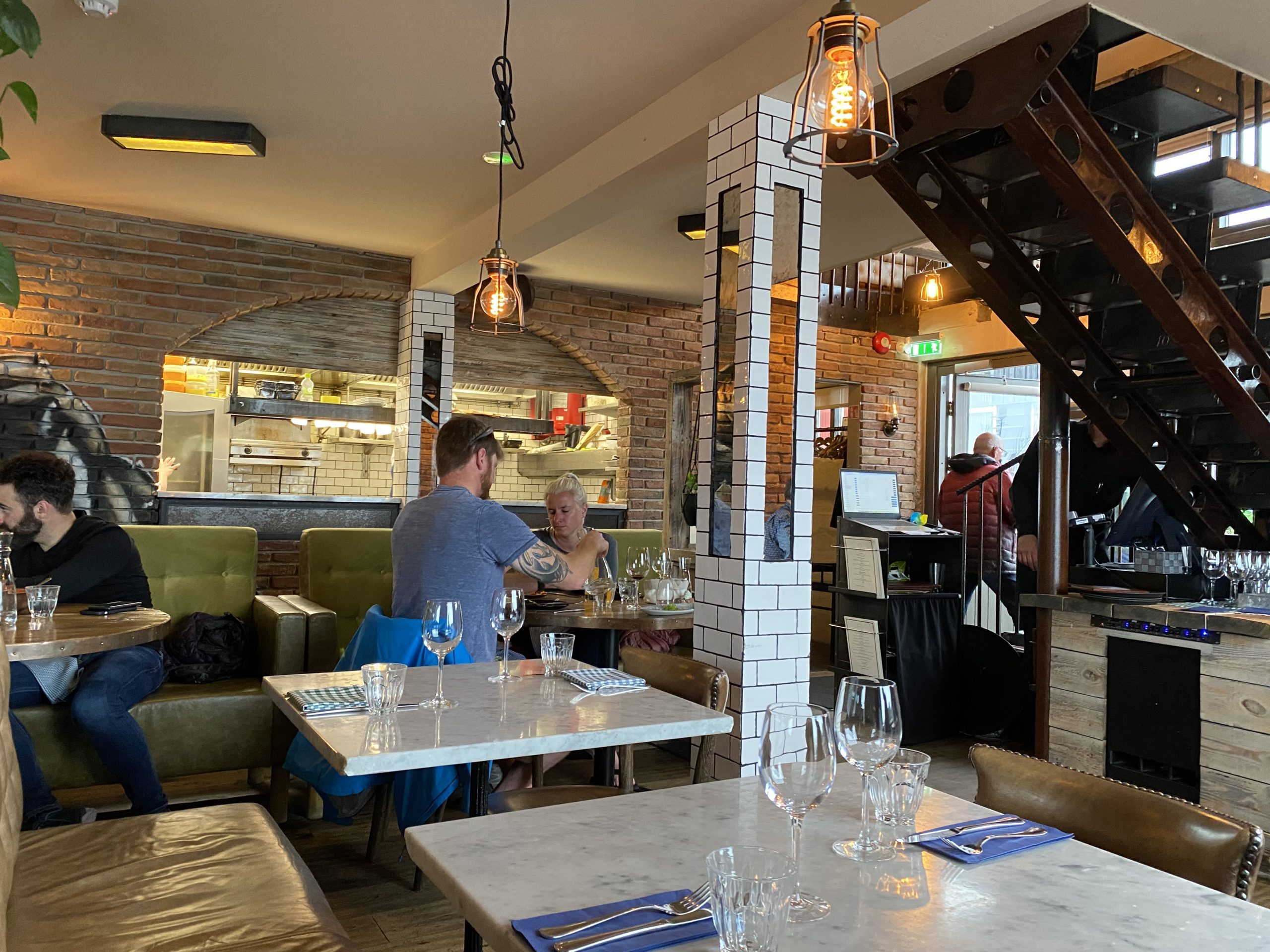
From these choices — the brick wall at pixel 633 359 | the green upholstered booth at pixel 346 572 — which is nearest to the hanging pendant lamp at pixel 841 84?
the green upholstered booth at pixel 346 572

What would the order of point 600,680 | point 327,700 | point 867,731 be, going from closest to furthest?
1. point 867,731
2. point 327,700
3. point 600,680

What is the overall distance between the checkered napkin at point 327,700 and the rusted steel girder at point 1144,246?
2858 mm

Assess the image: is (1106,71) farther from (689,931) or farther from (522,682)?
(689,931)

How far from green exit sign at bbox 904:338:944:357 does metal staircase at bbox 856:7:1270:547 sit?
4.04m

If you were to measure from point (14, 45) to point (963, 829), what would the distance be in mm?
2024

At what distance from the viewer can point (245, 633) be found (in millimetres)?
4160

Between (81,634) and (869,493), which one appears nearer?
(81,634)

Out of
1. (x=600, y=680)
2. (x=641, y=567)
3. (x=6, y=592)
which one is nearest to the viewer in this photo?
(x=600, y=680)

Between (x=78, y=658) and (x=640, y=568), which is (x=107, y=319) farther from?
(x=640, y=568)

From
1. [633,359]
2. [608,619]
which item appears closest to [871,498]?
[608,619]

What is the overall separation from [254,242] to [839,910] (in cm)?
674

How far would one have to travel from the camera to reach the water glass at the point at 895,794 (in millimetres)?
1354

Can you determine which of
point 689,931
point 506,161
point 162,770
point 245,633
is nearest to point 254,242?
point 506,161

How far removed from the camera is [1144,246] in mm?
3684
